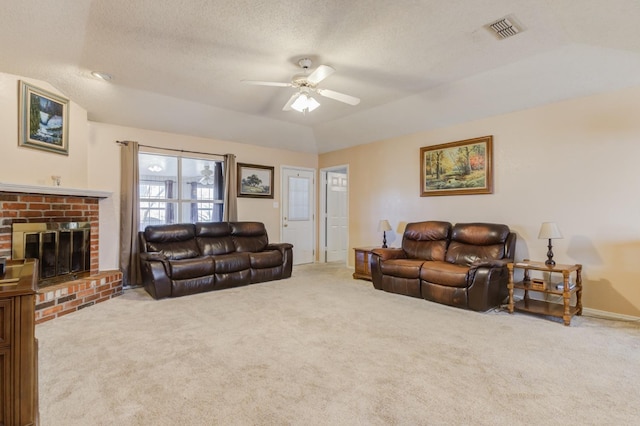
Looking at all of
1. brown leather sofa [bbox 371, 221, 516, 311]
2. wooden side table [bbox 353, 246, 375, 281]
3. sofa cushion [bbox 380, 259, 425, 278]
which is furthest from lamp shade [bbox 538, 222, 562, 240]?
wooden side table [bbox 353, 246, 375, 281]

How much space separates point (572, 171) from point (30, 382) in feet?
15.9

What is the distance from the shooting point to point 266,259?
494 centimetres

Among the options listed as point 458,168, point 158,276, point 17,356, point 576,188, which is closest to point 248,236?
point 158,276

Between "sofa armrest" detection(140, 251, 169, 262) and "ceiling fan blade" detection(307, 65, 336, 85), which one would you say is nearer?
"ceiling fan blade" detection(307, 65, 336, 85)

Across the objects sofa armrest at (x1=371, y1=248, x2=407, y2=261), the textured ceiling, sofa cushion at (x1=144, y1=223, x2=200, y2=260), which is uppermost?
the textured ceiling

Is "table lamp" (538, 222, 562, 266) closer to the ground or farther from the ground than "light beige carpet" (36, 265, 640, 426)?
farther from the ground

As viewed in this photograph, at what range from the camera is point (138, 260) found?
4.69 meters

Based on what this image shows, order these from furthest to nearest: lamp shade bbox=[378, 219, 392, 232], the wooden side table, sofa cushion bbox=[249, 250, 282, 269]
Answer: lamp shade bbox=[378, 219, 392, 232], the wooden side table, sofa cushion bbox=[249, 250, 282, 269]

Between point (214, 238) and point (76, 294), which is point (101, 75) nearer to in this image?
point (76, 294)

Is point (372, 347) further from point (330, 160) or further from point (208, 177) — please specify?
point (330, 160)

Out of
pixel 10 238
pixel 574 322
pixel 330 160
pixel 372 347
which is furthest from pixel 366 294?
pixel 10 238

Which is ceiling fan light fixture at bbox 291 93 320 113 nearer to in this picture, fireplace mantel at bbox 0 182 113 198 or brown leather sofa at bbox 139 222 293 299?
brown leather sofa at bbox 139 222 293 299

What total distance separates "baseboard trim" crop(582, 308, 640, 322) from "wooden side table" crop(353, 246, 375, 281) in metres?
2.69

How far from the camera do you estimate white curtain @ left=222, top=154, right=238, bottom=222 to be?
5.59 metres
